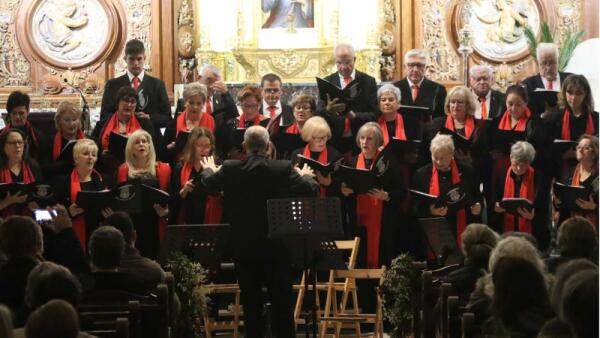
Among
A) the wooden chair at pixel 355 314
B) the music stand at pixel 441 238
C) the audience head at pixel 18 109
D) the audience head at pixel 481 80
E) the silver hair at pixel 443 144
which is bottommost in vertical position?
the wooden chair at pixel 355 314

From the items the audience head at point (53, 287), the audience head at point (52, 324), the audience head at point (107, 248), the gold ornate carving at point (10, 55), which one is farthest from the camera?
the gold ornate carving at point (10, 55)

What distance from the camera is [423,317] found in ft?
24.3

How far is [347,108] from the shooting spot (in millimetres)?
9539

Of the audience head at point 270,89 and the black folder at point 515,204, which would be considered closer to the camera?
the black folder at point 515,204

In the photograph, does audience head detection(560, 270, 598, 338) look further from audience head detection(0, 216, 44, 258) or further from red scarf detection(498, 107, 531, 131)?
red scarf detection(498, 107, 531, 131)

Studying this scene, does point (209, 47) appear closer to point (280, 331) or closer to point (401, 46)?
point (401, 46)

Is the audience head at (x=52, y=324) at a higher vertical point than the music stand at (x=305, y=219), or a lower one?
lower

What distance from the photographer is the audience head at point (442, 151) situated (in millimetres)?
9062

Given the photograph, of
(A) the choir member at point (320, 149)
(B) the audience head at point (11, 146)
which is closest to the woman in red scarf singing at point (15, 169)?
(B) the audience head at point (11, 146)

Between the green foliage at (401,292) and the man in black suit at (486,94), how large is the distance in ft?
7.39

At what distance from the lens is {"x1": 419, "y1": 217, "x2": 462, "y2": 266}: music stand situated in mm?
8148

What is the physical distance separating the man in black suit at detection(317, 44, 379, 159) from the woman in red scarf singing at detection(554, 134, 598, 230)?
5.35ft

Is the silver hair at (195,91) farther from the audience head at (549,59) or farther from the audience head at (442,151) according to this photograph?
the audience head at (549,59)

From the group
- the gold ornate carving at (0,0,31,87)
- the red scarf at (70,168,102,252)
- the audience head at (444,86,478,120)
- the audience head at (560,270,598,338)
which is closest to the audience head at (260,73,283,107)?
the audience head at (444,86,478,120)
